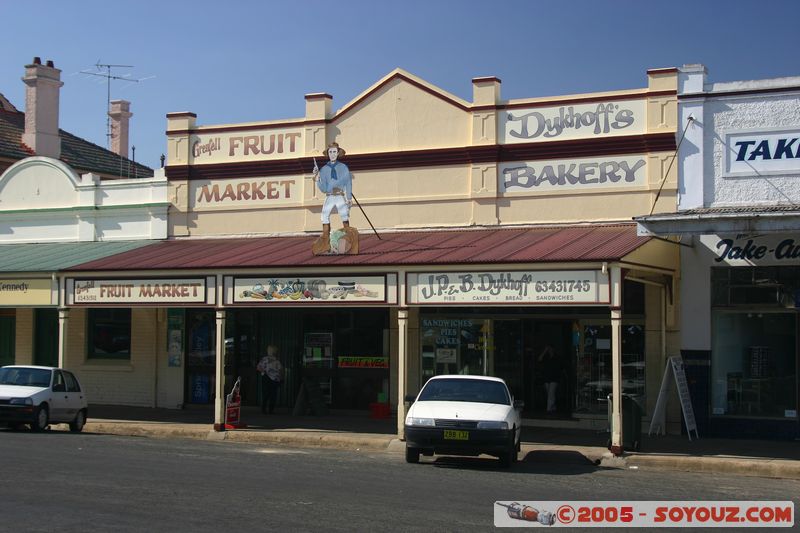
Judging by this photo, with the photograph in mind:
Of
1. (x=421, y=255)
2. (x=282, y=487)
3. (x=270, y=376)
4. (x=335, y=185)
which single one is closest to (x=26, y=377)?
(x=270, y=376)

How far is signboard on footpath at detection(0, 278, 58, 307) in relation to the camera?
76.5 ft

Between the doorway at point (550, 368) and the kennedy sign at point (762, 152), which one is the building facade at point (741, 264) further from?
the doorway at point (550, 368)

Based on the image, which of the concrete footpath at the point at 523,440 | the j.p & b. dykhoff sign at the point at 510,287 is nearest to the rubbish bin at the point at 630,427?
the concrete footpath at the point at 523,440

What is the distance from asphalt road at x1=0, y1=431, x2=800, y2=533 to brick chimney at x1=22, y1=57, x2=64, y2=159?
16443 millimetres

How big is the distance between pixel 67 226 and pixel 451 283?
13.0 meters

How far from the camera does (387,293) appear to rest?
65.1 feet

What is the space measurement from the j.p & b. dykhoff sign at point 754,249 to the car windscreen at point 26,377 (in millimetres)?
13694

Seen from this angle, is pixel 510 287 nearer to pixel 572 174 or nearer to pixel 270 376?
pixel 572 174

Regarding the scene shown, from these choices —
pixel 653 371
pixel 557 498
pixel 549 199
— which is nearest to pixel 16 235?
pixel 549 199

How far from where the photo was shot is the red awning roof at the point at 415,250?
18688 millimetres

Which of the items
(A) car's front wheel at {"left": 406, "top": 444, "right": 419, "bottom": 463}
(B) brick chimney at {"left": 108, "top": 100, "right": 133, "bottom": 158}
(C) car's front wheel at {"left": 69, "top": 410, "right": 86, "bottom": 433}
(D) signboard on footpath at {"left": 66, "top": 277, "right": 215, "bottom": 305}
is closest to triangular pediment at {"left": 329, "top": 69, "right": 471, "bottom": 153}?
(D) signboard on footpath at {"left": 66, "top": 277, "right": 215, "bottom": 305}

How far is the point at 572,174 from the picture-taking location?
21.8 meters

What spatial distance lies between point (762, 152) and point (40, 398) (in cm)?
1512

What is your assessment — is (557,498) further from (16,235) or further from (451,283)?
(16,235)
